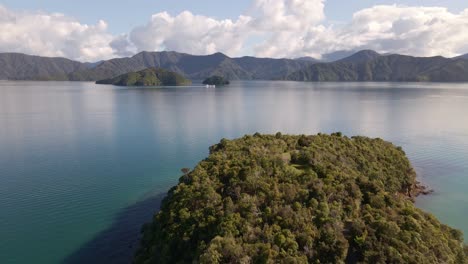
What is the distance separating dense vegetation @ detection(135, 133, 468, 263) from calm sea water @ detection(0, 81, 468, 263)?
399 inches

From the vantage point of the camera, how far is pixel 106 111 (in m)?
139

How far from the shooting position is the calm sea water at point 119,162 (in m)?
38.8

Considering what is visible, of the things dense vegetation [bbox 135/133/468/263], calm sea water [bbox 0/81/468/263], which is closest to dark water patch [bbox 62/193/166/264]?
calm sea water [bbox 0/81/468/263]

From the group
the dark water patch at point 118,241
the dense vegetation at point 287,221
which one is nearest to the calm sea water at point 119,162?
the dark water patch at point 118,241

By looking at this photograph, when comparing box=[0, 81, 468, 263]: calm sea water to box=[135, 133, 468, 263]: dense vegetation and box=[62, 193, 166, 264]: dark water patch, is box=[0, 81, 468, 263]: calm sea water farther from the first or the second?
box=[135, 133, 468, 263]: dense vegetation

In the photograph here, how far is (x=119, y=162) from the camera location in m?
65.5

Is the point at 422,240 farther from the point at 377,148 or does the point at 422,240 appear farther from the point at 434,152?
the point at 434,152

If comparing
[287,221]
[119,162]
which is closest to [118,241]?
[287,221]

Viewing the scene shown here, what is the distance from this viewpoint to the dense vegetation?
86.1ft

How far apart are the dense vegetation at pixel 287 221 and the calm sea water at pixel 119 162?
10139 millimetres

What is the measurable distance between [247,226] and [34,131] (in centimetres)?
9033

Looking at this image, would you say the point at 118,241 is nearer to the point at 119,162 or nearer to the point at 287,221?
the point at 287,221

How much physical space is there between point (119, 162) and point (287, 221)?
47298 mm

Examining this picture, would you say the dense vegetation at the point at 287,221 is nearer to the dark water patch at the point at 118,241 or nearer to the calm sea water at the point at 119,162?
the dark water patch at the point at 118,241
